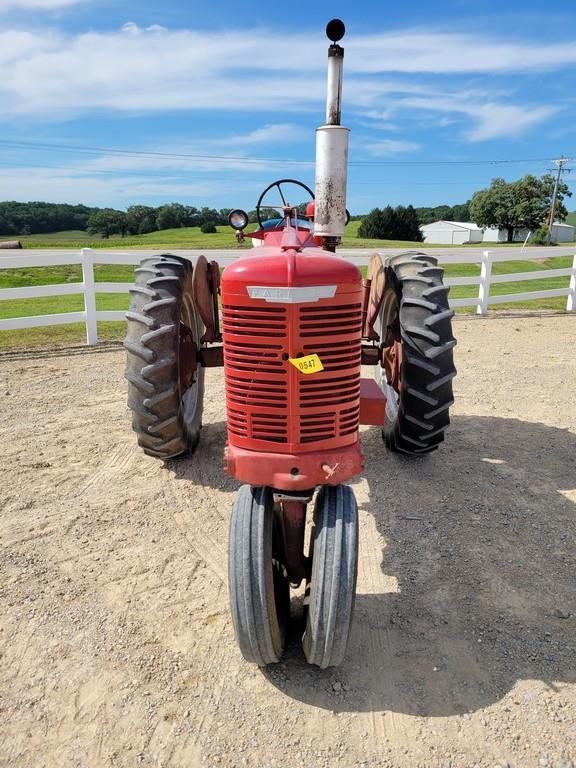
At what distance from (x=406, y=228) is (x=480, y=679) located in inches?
2174

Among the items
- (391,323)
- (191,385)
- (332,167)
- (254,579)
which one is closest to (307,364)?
(254,579)

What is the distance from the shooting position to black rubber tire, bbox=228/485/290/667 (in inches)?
99.3

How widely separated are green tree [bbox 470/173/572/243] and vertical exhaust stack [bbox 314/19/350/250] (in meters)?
72.5

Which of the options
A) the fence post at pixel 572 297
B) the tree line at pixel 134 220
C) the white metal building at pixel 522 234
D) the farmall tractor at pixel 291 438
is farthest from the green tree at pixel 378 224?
the farmall tractor at pixel 291 438

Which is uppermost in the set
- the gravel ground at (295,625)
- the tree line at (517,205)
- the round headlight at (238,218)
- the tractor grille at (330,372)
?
the tree line at (517,205)

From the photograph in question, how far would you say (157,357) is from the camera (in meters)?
3.94

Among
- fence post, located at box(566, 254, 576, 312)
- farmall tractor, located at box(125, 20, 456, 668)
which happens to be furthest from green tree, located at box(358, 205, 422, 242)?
farmall tractor, located at box(125, 20, 456, 668)

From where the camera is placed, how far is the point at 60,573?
11.2 ft

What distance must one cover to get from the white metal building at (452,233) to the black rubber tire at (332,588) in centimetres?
8308

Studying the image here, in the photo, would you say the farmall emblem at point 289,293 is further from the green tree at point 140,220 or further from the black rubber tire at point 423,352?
the green tree at point 140,220

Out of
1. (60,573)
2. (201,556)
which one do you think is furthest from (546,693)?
(60,573)

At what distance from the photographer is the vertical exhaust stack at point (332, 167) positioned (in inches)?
144

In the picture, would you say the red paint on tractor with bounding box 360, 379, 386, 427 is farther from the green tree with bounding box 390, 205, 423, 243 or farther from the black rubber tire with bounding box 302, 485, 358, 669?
the green tree with bounding box 390, 205, 423, 243

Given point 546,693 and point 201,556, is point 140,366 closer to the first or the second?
point 201,556
